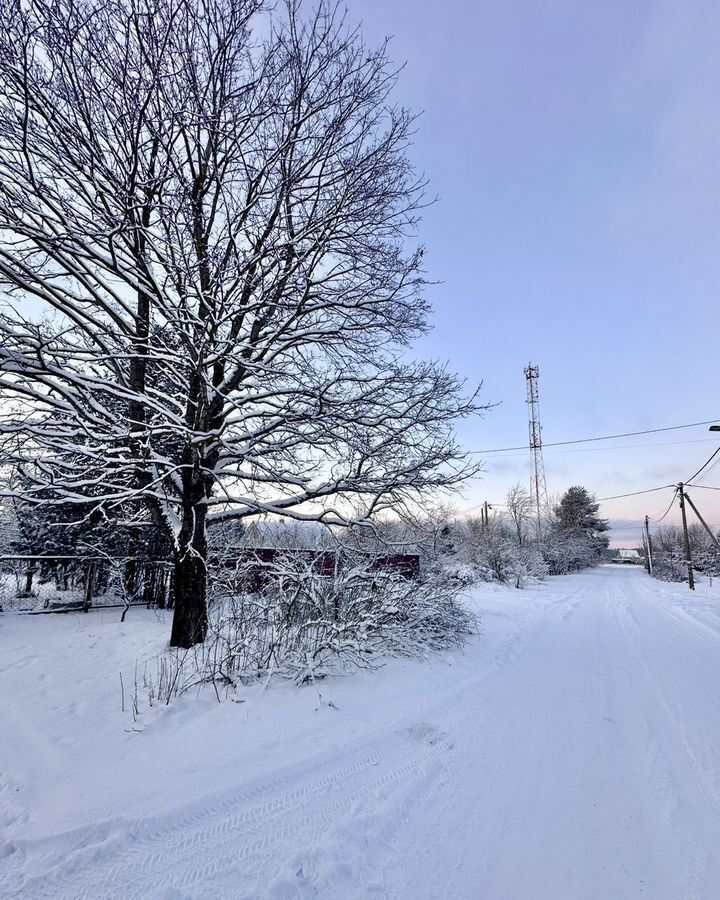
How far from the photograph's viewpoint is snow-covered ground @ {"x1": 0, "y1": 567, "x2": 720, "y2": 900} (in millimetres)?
2150

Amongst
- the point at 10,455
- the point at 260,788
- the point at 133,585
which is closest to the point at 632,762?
the point at 260,788

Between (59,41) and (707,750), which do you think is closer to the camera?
(707,750)

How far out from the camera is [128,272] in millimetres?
5895

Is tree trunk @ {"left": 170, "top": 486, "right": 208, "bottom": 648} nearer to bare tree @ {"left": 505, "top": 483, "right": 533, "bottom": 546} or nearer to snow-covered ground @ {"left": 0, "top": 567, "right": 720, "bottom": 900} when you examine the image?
snow-covered ground @ {"left": 0, "top": 567, "right": 720, "bottom": 900}

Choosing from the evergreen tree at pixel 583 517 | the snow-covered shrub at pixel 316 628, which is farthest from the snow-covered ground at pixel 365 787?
the evergreen tree at pixel 583 517

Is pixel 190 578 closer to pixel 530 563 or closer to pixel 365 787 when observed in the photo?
pixel 365 787

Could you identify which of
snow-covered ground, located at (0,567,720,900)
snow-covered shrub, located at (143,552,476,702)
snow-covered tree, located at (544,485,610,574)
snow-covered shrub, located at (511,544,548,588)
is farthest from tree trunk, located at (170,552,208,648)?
snow-covered tree, located at (544,485,610,574)

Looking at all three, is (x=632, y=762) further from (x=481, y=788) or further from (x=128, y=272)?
(x=128, y=272)

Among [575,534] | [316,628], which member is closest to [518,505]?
[575,534]

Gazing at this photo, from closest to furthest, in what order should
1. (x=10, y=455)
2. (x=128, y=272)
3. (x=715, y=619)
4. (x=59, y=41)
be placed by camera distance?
(x=59, y=41) → (x=10, y=455) → (x=128, y=272) → (x=715, y=619)

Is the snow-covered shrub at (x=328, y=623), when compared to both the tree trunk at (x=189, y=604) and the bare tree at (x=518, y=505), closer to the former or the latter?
the tree trunk at (x=189, y=604)

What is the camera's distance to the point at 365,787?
9.64ft

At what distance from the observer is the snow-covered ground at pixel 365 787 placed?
84.7 inches

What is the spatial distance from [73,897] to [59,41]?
7.20 metres
